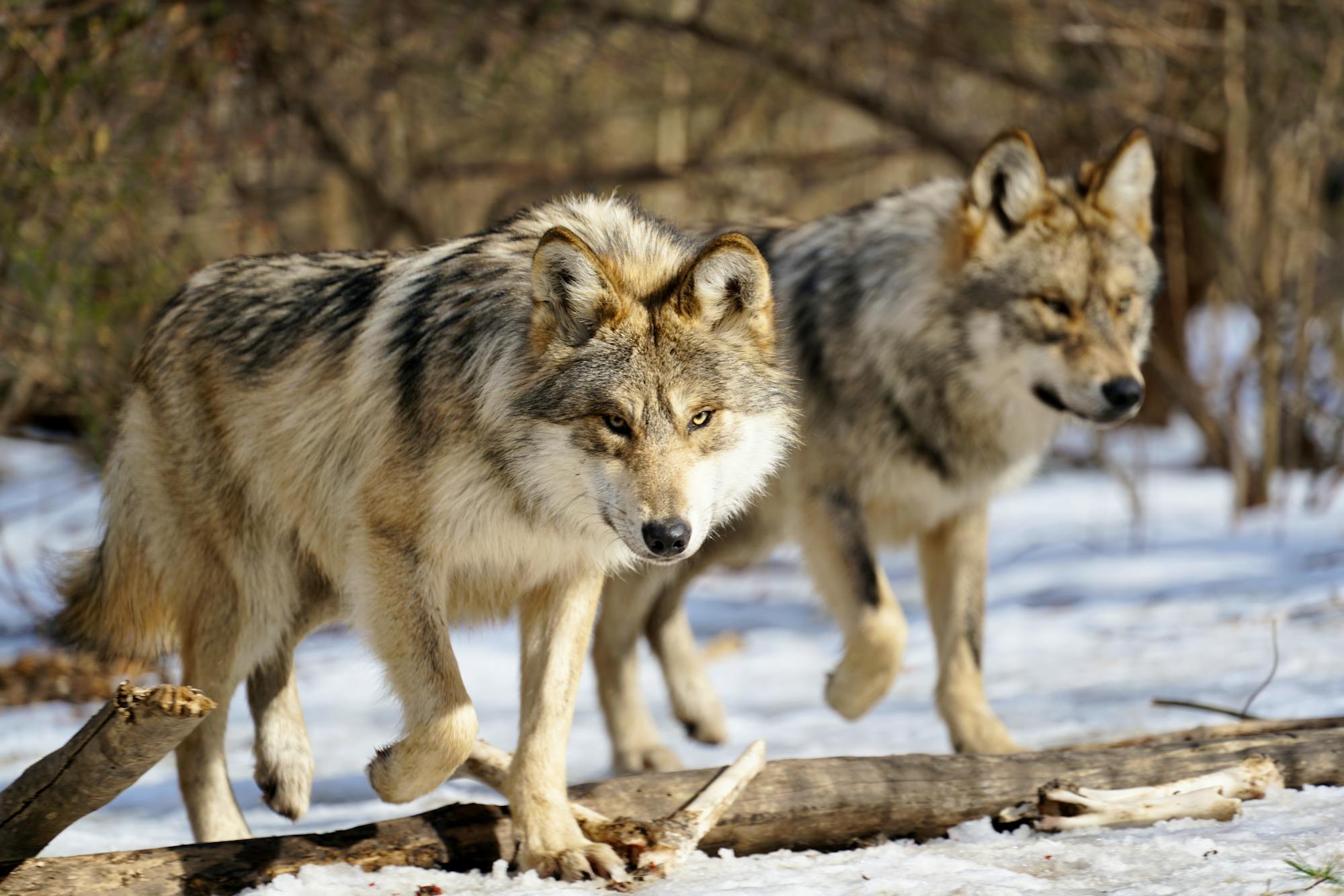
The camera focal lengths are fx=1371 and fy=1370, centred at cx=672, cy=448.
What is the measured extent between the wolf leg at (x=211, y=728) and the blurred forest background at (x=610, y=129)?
2400 millimetres

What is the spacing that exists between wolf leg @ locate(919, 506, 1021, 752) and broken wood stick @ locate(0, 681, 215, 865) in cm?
303

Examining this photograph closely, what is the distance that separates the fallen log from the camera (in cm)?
313

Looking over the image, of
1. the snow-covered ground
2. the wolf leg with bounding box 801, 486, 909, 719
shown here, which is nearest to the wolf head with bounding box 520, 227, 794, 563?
the snow-covered ground

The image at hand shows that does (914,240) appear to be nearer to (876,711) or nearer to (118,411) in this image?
(876,711)

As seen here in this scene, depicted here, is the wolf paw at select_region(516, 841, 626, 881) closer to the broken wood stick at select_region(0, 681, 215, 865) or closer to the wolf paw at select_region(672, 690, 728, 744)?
the broken wood stick at select_region(0, 681, 215, 865)

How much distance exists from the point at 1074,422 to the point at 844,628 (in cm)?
113

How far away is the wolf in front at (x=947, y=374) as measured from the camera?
193 inches

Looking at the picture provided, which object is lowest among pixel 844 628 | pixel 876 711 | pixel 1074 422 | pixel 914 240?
pixel 876 711

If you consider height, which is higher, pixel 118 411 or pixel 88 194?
pixel 88 194

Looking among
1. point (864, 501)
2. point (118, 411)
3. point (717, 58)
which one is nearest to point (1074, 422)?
point (864, 501)

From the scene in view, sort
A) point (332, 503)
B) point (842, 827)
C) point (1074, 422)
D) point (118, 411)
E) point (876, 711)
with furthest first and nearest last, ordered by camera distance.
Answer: point (876, 711) < point (1074, 422) < point (118, 411) < point (332, 503) < point (842, 827)

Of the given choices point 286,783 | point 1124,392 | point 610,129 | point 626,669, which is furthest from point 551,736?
point 610,129

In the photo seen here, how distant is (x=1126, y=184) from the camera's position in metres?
5.06

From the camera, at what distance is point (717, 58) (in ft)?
30.6
